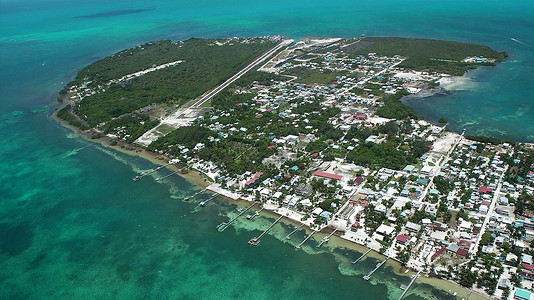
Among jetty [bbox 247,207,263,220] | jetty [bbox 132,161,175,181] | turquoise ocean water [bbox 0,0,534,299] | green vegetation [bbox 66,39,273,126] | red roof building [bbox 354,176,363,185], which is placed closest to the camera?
turquoise ocean water [bbox 0,0,534,299]

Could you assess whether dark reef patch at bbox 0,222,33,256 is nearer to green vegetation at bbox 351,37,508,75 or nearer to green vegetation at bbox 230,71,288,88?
green vegetation at bbox 230,71,288,88

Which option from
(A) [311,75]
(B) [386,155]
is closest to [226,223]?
(B) [386,155]

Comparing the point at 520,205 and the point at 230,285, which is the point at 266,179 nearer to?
the point at 230,285

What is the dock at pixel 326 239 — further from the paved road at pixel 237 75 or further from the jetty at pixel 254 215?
the paved road at pixel 237 75

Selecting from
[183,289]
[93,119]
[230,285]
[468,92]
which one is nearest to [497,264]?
[230,285]

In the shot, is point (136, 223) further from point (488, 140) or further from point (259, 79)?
point (259, 79)

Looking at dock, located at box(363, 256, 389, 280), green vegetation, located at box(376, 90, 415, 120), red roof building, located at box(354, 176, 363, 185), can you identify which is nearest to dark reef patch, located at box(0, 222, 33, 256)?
dock, located at box(363, 256, 389, 280)
